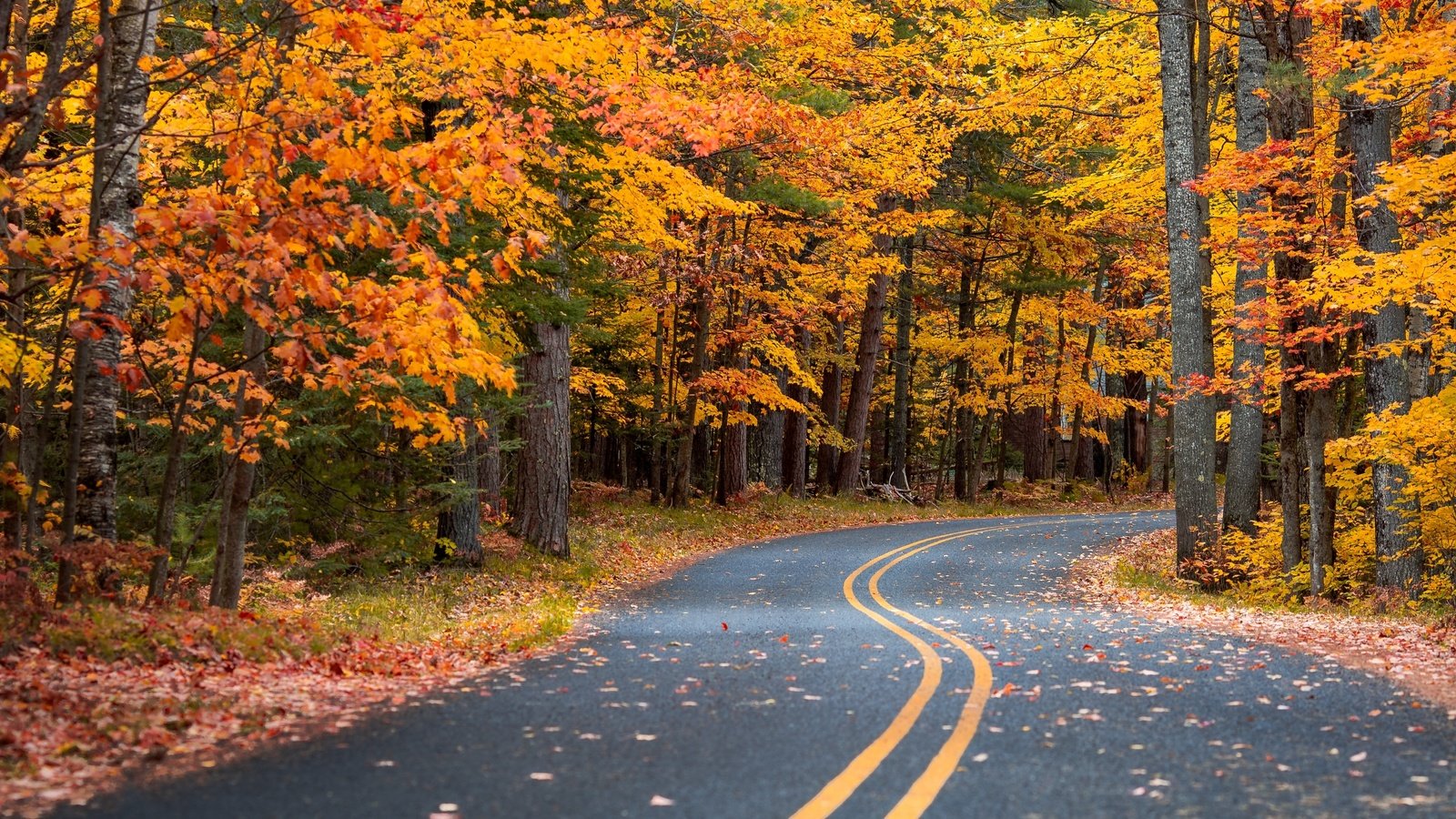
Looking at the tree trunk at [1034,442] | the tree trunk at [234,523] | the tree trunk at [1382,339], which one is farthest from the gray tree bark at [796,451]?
the tree trunk at [234,523]

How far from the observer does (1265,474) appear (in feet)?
98.4

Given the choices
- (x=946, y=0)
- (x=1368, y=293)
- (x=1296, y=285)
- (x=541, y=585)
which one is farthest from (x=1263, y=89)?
(x=541, y=585)

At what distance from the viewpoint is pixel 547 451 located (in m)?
18.9

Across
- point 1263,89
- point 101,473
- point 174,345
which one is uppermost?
point 1263,89

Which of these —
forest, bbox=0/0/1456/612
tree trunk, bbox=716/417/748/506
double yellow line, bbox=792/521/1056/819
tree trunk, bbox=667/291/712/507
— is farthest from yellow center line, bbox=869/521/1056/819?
tree trunk, bbox=716/417/748/506

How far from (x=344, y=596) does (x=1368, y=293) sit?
38.3 feet

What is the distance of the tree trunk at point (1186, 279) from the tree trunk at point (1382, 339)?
249 cm

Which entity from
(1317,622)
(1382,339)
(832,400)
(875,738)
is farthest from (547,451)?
(832,400)

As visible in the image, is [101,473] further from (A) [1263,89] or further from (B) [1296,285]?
(A) [1263,89]

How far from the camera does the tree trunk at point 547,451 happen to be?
61.3 ft

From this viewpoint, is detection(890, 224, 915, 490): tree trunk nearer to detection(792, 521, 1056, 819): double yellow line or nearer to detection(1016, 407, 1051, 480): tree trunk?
detection(1016, 407, 1051, 480): tree trunk

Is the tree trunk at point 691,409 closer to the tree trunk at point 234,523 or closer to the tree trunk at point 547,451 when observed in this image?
the tree trunk at point 547,451

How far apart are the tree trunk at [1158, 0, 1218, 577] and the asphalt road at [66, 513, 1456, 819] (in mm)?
7666

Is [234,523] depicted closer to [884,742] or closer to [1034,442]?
[884,742]
